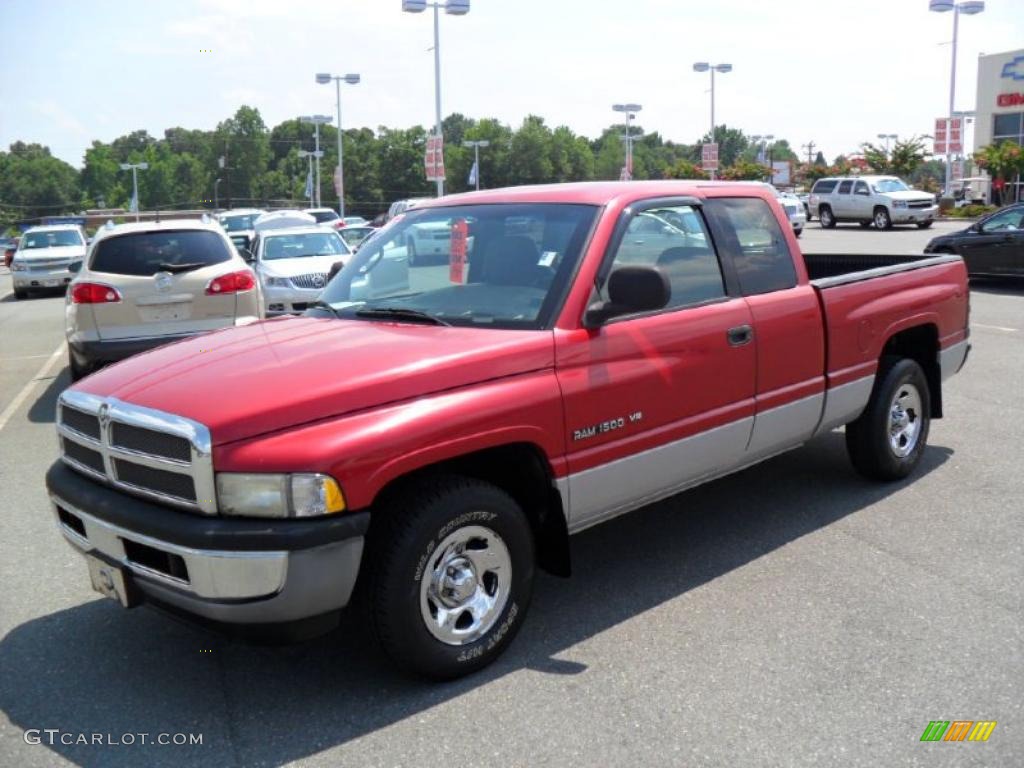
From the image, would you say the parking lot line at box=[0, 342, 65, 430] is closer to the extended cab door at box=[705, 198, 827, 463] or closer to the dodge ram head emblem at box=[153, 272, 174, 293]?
the dodge ram head emblem at box=[153, 272, 174, 293]

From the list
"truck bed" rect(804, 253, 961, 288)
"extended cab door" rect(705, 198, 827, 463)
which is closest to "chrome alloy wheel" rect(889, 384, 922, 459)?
"truck bed" rect(804, 253, 961, 288)

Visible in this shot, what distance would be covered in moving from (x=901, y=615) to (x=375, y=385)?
248 centimetres

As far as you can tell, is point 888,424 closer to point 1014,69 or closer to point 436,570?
point 436,570

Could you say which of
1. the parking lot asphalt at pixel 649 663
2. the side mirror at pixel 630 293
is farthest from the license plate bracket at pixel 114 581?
the side mirror at pixel 630 293

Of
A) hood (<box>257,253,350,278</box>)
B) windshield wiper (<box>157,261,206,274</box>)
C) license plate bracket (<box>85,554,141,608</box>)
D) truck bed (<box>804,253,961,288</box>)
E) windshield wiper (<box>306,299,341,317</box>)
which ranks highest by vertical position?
truck bed (<box>804,253,961,288</box>)

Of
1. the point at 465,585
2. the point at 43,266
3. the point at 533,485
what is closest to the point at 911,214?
the point at 43,266

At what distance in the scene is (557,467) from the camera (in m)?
4.11

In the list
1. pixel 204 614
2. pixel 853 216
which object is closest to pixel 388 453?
pixel 204 614

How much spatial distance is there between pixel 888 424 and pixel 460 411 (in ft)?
11.1

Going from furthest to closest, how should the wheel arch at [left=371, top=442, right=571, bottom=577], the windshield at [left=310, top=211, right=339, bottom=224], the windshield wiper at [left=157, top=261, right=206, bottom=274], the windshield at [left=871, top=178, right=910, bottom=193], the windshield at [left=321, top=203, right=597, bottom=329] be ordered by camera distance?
the windshield at [left=310, top=211, right=339, bottom=224], the windshield at [left=871, top=178, right=910, bottom=193], the windshield wiper at [left=157, top=261, right=206, bottom=274], the windshield at [left=321, top=203, right=597, bottom=329], the wheel arch at [left=371, top=442, right=571, bottom=577]

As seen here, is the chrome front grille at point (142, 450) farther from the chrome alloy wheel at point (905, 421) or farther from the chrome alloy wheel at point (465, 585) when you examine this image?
the chrome alloy wheel at point (905, 421)

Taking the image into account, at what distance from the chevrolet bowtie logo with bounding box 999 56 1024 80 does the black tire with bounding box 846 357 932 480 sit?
2164 inches

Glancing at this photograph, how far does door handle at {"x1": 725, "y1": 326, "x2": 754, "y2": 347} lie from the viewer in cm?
490

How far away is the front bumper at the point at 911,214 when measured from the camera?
36.2 m
